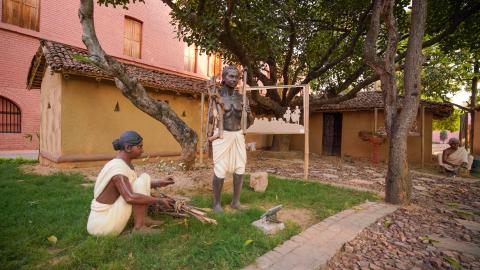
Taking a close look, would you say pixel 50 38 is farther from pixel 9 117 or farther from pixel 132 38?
pixel 132 38

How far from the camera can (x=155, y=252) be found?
110 inches

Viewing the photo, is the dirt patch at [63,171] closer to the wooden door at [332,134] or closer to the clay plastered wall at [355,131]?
the clay plastered wall at [355,131]

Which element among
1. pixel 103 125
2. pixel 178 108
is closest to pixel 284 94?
pixel 178 108

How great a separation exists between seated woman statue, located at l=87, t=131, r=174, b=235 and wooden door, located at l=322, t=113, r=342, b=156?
14484 mm

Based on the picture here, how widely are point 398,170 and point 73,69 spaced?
27.1 feet

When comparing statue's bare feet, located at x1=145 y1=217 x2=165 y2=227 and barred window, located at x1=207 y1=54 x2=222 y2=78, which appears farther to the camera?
barred window, located at x1=207 y1=54 x2=222 y2=78

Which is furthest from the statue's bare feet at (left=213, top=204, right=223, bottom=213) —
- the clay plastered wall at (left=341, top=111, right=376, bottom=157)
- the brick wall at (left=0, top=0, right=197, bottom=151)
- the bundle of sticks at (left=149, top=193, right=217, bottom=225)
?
the clay plastered wall at (left=341, top=111, right=376, bottom=157)

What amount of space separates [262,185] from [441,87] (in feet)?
47.3

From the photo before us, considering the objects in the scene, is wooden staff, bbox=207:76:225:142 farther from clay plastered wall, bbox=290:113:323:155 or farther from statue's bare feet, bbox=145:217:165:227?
clay plastered wall, bbox=290:113:323:155

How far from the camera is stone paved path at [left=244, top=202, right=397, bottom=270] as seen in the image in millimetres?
2701

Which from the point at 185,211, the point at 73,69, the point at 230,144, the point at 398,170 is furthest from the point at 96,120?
the point at 398,170

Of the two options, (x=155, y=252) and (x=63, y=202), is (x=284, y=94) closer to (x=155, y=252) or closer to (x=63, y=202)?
(x=63, y=202)

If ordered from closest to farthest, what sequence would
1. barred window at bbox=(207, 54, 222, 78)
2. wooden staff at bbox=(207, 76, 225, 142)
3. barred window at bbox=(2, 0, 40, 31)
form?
wooden staff at bbox=(207, 76, 225, 142) < barred window at bbox=(2, 0, 40, 31) < barred window at bbox=(207, 54, 222, 78)

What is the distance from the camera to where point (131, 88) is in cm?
645
